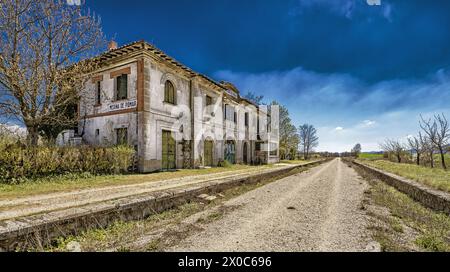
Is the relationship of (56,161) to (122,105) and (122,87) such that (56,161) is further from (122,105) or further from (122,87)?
(122,87)

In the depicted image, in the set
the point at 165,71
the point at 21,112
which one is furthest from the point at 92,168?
the point at 165,71

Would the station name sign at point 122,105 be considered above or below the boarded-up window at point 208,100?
below

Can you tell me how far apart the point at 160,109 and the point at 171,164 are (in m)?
3.37

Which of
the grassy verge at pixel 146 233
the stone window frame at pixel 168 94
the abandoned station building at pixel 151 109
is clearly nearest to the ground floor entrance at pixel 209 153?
the abandoned station building at pixel 151 109

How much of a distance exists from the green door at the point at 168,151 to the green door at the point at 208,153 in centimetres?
360

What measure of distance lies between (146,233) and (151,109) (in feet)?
30.7

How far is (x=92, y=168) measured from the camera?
9031mm

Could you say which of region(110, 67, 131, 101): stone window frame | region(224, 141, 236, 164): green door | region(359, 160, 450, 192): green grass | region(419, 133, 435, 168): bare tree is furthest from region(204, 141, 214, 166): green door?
region(419, 133, 435, 168): bare tree

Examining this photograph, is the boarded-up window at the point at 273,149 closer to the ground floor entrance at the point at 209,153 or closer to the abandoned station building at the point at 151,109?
the abandoned station building at the point at 151,109

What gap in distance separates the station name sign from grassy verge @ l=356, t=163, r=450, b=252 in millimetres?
10969

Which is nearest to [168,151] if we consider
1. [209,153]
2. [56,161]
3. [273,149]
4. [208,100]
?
[209,153]

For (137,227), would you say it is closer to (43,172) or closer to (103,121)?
(43,172)

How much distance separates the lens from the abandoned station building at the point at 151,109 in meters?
11.3

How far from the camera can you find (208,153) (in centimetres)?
1683
